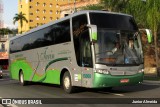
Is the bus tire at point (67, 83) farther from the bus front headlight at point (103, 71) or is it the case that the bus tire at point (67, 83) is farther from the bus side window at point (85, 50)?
the bus front headlight at point (103, 71)

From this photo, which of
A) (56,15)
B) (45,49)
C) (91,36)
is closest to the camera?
(91,36)

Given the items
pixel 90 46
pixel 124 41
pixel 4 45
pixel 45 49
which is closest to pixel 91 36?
pixel 90 46

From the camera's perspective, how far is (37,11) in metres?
136

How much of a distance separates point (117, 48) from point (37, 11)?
123 metres

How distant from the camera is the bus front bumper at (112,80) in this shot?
15117 millimetres

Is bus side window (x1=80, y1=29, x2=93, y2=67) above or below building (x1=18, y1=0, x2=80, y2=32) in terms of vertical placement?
below

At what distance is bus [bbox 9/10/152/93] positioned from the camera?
1518 cm

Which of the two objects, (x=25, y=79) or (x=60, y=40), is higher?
(x=60, y=40)

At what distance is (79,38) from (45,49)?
15.1ft

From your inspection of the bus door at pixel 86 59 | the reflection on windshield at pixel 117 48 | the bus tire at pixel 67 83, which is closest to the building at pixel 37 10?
the bus tire at pixel 67 83

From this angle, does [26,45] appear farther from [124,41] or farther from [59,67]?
[124,41]

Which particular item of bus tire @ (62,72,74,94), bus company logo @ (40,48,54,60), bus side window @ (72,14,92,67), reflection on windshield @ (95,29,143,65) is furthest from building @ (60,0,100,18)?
reflection on windshield @ (95,29,143,65)

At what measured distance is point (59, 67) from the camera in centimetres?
1838

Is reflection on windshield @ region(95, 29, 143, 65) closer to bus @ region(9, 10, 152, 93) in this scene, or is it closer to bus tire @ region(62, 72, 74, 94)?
bus @ region(9, 10, 152, 93)
